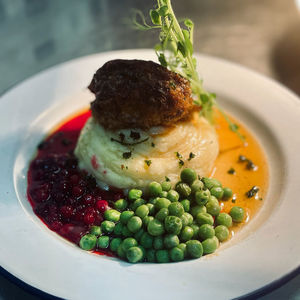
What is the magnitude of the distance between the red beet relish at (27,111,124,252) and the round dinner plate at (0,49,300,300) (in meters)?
0.13

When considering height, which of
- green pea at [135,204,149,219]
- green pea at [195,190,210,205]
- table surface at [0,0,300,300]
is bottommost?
green pea at [135,204,149,219]

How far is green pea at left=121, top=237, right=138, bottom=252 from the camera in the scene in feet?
15.0

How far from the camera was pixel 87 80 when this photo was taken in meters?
7.20

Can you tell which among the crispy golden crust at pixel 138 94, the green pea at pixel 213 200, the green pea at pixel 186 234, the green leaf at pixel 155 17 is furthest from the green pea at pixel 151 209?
the green leaf at pixel 155 17

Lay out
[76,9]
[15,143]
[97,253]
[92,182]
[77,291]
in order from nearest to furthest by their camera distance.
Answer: [77,291]
[97,253]
[92,182]
[15,143]
[76,9]

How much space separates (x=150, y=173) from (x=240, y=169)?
4.78 ft

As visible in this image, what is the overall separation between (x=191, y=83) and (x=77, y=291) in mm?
3324

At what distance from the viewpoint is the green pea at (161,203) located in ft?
15.9

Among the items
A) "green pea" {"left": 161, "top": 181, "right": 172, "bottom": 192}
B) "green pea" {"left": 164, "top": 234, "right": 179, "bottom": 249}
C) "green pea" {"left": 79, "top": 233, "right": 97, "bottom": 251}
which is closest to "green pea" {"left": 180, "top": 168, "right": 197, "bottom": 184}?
"green pea" {"left": 161, "top": 181, "right": 172, "bottom": 192}

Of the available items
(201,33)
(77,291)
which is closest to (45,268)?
(77,291)

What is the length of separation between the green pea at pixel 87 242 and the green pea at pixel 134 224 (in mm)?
441

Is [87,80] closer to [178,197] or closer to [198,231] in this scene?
[178,197]

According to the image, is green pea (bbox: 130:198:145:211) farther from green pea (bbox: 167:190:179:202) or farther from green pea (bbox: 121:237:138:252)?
green pea (bbox: 121:237:138:252)

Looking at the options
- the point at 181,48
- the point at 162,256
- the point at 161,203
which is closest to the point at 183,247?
the point at 162,256
